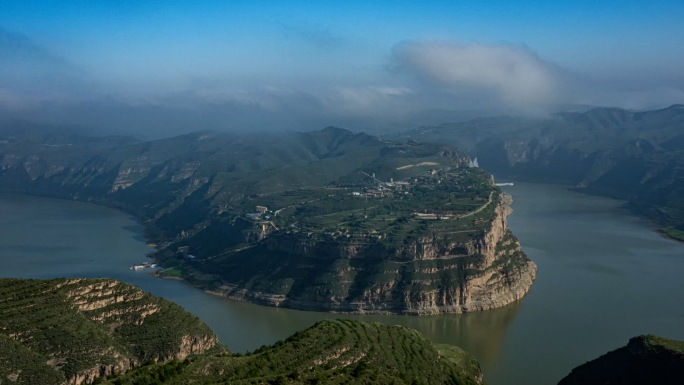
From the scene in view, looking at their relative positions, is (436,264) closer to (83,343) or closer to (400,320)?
(400,320)

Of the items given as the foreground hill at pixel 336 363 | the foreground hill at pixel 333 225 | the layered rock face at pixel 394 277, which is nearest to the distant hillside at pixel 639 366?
the foreground hill at pixel 336 363

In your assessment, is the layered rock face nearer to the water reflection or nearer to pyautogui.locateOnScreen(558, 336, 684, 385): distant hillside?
the water reflection

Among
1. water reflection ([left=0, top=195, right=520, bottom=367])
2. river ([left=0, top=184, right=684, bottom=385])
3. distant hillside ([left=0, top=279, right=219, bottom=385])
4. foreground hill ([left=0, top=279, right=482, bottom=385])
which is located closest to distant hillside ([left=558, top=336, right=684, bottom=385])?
river ([left=0, top=184, right=684, bottom=385])

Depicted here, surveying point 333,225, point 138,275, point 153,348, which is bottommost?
point 138,275

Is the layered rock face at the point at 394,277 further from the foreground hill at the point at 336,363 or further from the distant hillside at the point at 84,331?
the distant hillside at the point at 84,331

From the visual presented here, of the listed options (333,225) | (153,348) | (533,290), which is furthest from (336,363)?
(333,225)

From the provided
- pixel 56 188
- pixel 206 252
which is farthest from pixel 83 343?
pixel 56 188

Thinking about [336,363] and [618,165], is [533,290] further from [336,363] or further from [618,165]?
[618,165]
